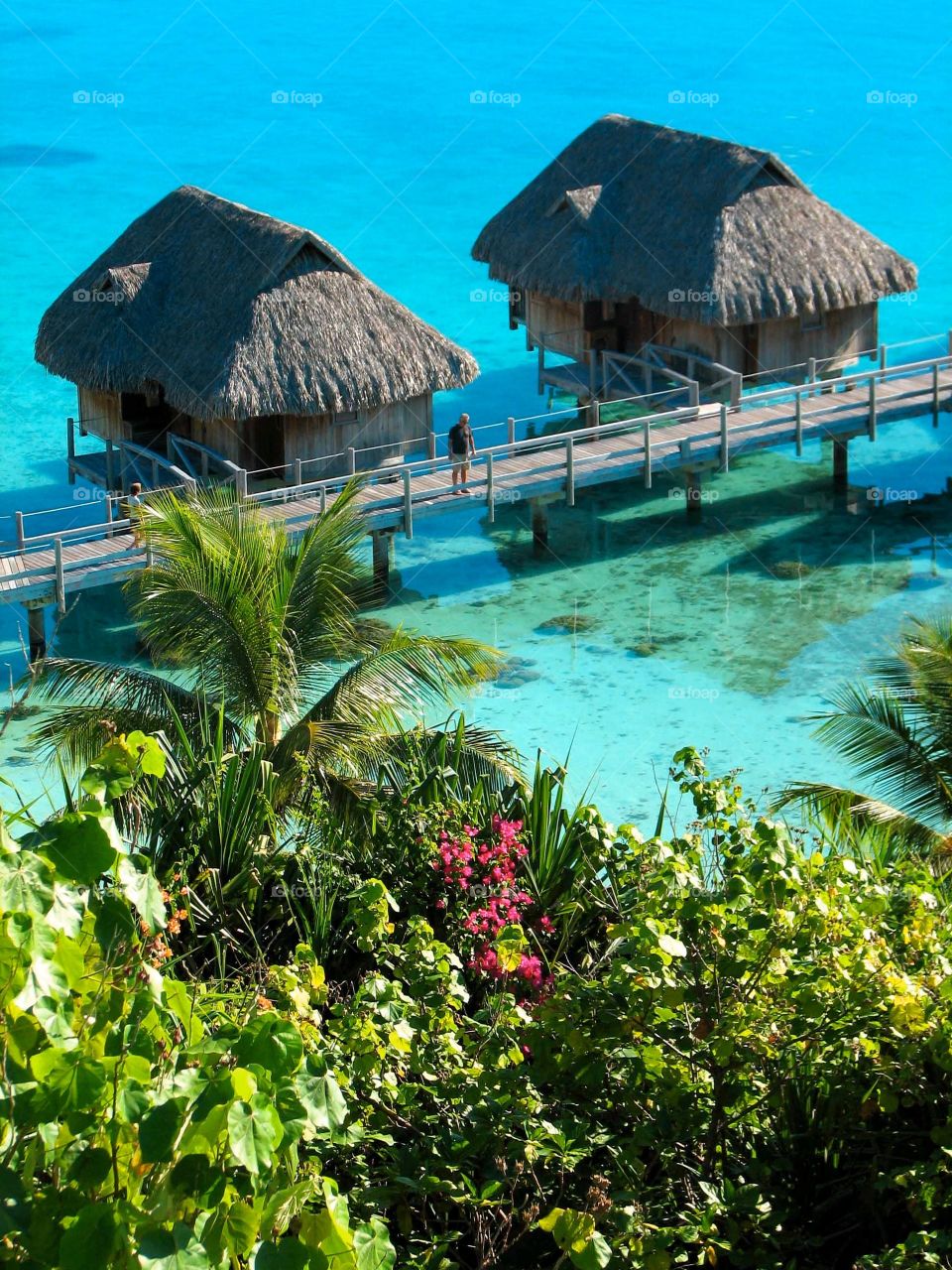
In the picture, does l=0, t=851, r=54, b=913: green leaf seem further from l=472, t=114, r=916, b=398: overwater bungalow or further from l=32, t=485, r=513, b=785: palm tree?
l=472, t=114, r=916, b=398: overwater bungalow

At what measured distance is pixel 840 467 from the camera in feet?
90.9

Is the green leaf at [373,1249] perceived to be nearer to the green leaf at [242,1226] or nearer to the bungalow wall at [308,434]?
A: the green leaf at [242,1226]

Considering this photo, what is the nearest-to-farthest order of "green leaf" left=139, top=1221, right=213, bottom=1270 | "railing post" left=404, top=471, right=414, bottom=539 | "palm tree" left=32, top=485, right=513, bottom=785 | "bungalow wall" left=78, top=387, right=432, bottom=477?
"green leaf" left=139, top=1221, right=213, bottom=1270 < "palm tree" left=32, top=485, right=513, bottom=785 < "railing post" left=404, top=471, right=414, bottom=539 < "bungalow wall" left=78, top=387, right=432, bottom=477

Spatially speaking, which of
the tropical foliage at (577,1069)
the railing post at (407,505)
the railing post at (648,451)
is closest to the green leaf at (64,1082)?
the tropical foliage at (577,1069)

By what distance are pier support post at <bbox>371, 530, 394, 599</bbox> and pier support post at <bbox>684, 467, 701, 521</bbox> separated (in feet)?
15.0

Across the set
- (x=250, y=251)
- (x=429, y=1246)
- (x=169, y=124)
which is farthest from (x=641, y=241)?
(x=169, y=124)

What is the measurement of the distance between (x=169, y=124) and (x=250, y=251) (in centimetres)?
3796

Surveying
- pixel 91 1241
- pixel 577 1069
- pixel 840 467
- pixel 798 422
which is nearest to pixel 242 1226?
pixel 91 1241

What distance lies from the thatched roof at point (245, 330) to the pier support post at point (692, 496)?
381cm

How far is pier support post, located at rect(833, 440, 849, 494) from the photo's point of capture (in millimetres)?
27531

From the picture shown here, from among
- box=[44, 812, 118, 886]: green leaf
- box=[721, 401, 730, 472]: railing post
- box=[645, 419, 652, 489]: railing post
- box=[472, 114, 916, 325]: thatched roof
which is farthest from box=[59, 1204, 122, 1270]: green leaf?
box=[472, 114, 916, 325]: thatched roof

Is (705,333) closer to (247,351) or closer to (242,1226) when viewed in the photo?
(247,351)

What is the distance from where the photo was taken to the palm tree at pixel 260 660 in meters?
12.4

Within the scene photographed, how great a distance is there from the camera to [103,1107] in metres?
4.86
